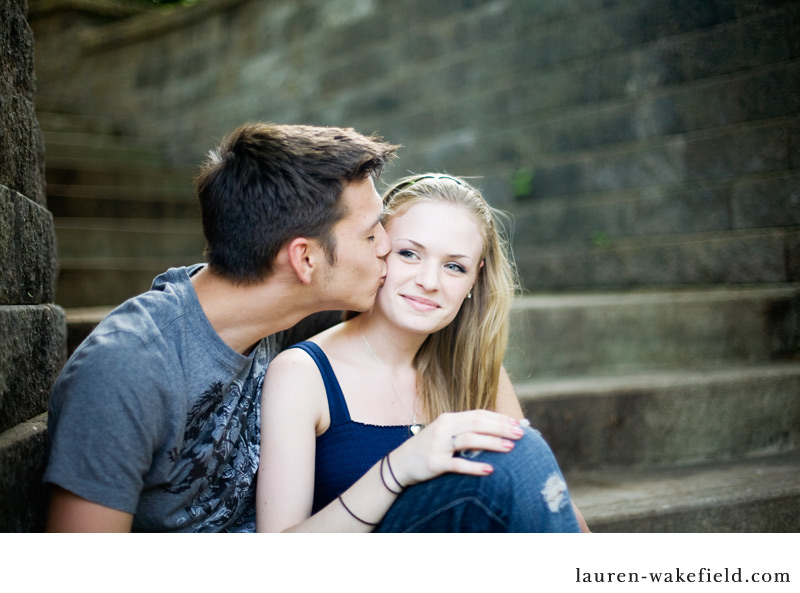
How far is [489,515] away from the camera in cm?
156

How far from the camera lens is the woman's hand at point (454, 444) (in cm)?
156

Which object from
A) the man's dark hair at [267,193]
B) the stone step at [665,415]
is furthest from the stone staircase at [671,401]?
the man's dark hair at [267,193]

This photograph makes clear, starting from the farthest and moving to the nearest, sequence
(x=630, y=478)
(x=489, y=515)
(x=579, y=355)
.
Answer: (x=579, y=355)
(x=630, y=478)
(x=489, y=515)

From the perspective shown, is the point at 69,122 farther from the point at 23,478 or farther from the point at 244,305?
the point at 23,478

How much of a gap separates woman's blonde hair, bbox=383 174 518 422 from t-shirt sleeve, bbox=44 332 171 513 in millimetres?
902

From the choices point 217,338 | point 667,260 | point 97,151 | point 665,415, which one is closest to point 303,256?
point 217,338

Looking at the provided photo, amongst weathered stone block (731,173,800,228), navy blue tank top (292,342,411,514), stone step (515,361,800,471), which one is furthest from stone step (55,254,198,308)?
weathered stone block (731,173,800,228)

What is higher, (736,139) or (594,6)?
(594,6)

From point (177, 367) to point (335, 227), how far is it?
0.54 metres

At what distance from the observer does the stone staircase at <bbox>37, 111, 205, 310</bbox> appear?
3.30 m

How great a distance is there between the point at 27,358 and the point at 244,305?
0.51m
